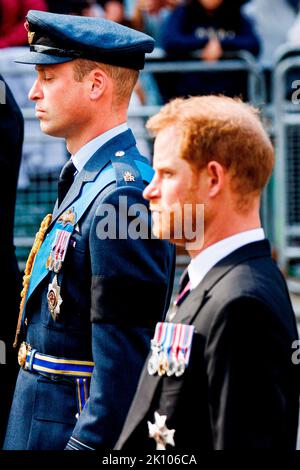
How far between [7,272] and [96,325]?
878mm

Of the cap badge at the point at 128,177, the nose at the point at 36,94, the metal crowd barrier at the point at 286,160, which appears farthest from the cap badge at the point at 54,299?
the metal crowd barrier at the point at 286,160

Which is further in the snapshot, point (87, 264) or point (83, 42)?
point (83, 42)

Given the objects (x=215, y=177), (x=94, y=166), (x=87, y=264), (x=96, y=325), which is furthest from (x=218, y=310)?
(x=94, y=166)

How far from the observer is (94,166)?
11.4 feet

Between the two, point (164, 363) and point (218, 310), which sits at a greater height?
point (218, 310)

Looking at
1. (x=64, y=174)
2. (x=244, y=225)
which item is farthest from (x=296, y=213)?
(x=244, y=225)

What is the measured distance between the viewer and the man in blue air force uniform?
3172mm

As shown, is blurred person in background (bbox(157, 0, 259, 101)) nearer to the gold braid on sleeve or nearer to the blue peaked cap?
the blue peaked cap

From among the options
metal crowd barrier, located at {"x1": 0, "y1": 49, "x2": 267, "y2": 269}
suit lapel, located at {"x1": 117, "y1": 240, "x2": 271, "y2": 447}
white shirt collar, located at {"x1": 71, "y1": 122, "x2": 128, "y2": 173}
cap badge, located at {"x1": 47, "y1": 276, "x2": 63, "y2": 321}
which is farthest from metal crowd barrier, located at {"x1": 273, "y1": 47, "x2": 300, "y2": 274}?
suit lapel, located at {"x1": 117, "y1": 240, "x2": 271, "y2": 447}

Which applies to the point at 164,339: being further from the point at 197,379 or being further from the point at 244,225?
the point at 244,225

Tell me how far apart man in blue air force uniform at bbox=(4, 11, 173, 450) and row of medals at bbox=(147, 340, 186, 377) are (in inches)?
21.2

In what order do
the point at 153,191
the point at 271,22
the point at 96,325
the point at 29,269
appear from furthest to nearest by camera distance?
the point at 271,22
the point at 29,269
the point at 96,325
the point at 153,191

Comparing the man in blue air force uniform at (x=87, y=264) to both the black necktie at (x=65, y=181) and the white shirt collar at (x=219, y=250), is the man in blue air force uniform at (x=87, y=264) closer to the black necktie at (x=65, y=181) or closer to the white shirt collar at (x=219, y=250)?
the black necktie at (x=65, y=181)

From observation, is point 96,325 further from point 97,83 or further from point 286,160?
point 286,160
